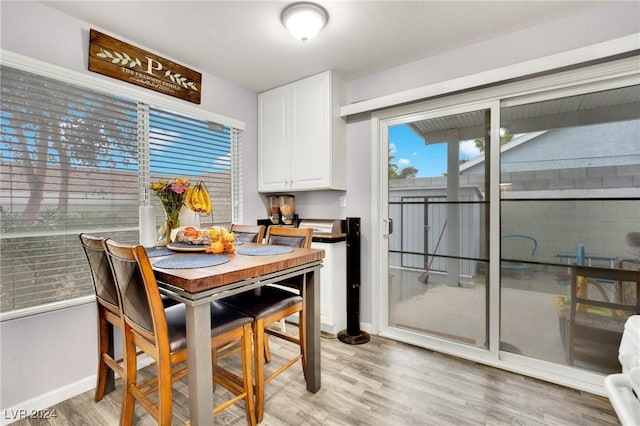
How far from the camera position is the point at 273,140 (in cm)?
304

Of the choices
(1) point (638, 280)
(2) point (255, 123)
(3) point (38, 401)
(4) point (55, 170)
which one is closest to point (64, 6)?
(4) point (55, 170)

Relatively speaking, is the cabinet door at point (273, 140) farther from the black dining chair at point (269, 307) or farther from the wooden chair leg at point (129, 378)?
the wooden chair leg at point (129, 378)

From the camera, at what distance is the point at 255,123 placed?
10.4 feet

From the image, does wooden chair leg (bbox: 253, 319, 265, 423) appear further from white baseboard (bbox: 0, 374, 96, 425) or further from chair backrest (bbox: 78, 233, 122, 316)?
white baseboard (bbox: 0, 374, 96, 425)

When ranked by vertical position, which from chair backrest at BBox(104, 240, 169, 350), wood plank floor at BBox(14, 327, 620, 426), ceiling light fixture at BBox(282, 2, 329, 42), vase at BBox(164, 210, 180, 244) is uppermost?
ceiling light fixture at BBox(282, 2, 329, 42)

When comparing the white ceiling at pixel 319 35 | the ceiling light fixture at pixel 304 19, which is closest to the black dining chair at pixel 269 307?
the ceiling light fixture at pixel 304 19

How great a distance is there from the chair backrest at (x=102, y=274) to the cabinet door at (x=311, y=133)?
173cm

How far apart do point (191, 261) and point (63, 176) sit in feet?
3.99

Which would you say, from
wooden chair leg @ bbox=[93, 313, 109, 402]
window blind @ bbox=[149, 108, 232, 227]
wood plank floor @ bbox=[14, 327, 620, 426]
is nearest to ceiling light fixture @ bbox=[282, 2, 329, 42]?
window blind @ bbox=[149, 108, 232, 227]

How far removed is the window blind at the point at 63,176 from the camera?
1688 mm

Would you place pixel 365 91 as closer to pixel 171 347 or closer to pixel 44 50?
pixel 44 50

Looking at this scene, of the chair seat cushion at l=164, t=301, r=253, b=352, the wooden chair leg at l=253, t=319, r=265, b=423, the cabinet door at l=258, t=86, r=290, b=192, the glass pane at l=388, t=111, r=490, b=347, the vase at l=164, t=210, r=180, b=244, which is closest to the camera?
the chair seat cushion at l=164, t=301, r=253, b=352

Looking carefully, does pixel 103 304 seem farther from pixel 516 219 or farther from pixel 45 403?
pixel 516 219

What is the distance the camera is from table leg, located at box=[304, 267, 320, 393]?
179cm
